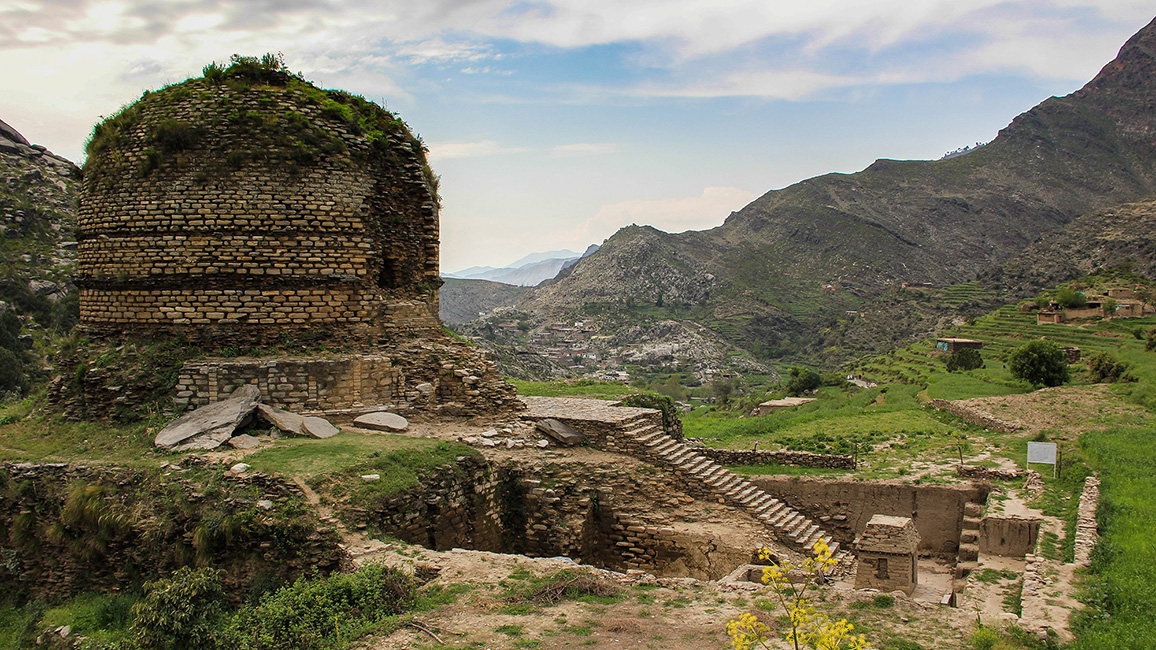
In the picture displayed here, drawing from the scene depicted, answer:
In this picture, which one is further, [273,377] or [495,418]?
[495,418]

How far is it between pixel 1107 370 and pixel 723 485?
23.7m

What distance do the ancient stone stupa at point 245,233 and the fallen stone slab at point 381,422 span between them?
0.42 meters

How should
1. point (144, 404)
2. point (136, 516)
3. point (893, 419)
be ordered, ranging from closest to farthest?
point (136, 516)
point (144, 404)
point (893, 419)

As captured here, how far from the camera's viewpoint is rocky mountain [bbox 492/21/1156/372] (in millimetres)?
112312

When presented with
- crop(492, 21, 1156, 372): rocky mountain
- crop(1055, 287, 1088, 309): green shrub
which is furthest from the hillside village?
crop(492, 21, 1156, 372): rocky mountain

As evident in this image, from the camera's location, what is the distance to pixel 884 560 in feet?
36.7

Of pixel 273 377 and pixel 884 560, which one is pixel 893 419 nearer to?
pixel 884 560

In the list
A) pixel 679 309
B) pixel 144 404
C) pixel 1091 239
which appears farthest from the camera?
pixel 679 309

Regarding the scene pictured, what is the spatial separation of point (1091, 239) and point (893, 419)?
8333cm

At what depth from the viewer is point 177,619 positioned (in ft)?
26.9

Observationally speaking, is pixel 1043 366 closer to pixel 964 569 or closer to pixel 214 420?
pixel 964 569

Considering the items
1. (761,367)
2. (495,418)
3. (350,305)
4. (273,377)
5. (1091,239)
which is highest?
(1091,239)

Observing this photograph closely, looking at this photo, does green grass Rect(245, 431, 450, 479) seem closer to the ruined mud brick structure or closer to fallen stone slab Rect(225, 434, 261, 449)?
fallen stone slab Rect(225, 434, 261, 449)

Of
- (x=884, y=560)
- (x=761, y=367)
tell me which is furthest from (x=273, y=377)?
(x=761, y=367)
